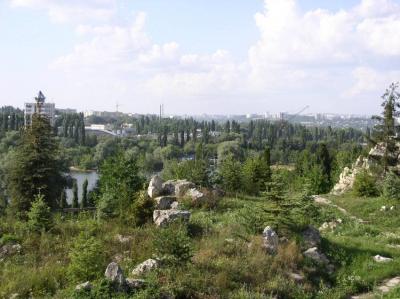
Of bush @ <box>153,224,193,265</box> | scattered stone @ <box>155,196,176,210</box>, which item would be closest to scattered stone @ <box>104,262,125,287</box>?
bush @ <box>153,224,193,265</box>

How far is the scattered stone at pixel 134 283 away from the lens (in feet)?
31.0

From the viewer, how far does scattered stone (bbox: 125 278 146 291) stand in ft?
31.0

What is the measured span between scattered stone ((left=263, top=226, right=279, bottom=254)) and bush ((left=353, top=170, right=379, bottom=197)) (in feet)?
70.7

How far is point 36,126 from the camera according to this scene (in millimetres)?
25719

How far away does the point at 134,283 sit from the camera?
31.5 feet

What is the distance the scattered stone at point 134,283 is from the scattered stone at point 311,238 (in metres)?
5.80

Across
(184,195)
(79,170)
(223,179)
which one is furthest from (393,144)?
(79,170)

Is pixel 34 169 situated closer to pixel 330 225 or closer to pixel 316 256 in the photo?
pixel 330 225

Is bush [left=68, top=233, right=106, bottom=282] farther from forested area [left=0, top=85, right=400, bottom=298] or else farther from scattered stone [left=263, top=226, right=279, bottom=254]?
scattered stone [left=263, top=226, right=279, bottom=254]

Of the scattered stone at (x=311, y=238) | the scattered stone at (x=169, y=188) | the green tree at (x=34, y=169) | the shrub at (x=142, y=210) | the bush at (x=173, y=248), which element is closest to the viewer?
the bush at (x=173, y=248)

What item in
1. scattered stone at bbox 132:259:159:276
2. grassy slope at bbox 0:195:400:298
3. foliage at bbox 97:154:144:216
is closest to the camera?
grassy slope at bbox 0:195:400:298

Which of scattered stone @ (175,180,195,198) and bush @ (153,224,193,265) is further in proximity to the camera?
scattered stone @ (175,180,195,198)

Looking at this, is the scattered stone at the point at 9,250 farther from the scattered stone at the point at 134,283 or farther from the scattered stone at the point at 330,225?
the scattered stone at the point at 330,225

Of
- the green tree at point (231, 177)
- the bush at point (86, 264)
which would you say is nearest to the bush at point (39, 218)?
the bush at point (86, 264)
